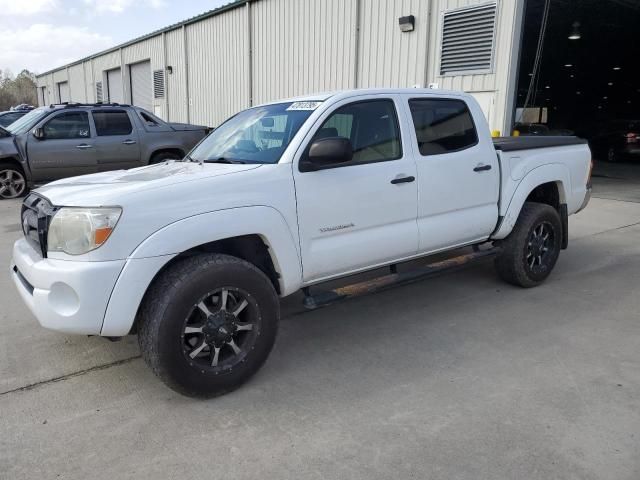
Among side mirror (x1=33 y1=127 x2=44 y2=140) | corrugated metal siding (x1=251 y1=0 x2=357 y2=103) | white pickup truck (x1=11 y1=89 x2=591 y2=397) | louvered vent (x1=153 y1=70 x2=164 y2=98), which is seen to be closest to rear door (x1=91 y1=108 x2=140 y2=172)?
side mirror (x1=33 y1=127 x2=44 y2=140)

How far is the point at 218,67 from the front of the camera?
18.2m

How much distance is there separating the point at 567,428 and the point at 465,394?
1.95 ft

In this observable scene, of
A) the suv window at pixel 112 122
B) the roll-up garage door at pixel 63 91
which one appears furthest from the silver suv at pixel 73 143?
the roll-up garage door at pixel 63 91

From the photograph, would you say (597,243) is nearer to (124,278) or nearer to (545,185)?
(545,185)

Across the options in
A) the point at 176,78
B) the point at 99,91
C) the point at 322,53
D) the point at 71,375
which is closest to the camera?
the point at 71,375

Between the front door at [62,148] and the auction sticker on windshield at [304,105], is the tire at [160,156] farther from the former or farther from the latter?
the auction sticker on windshield at [304,105]

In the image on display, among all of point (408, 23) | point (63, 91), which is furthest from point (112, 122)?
point (63, 91)

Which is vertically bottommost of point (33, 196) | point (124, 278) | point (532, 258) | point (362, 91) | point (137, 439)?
point (137, 439)

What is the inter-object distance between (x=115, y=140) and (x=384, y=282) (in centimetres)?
828

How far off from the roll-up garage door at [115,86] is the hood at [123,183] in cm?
2558

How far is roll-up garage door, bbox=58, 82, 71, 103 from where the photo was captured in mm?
37278

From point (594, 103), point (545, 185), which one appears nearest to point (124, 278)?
point (545, 185)

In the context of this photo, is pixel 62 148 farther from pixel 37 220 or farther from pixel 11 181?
pixel 37 220

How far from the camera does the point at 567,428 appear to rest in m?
2.91
